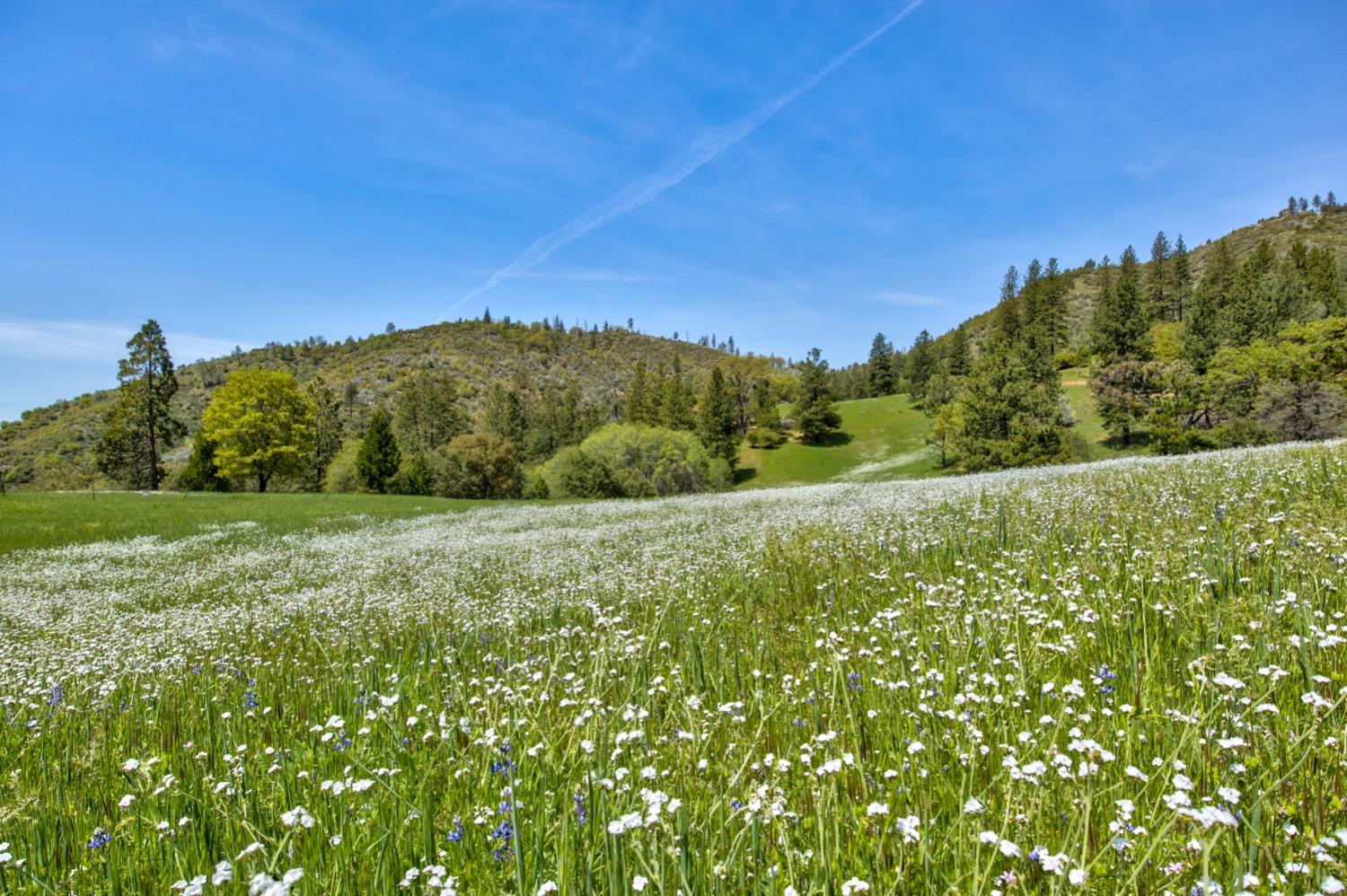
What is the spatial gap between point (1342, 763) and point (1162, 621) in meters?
2.35

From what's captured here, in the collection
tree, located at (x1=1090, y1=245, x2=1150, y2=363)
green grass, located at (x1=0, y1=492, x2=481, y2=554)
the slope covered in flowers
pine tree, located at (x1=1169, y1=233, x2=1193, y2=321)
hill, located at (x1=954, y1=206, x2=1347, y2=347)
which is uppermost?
hill, located at (x1=954, y1=206, x2=1347, y2=347)

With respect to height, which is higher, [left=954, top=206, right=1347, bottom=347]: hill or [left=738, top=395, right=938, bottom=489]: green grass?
[left=954, top=206, right=1347, bottom=347]: hill

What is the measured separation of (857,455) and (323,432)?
7672 cm

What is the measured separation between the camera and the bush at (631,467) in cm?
6366

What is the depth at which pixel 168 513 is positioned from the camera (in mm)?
32469

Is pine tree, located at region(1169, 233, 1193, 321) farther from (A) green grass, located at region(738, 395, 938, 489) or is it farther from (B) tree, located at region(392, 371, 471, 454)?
(B) tree, located at region(392, 371, 471, 454)

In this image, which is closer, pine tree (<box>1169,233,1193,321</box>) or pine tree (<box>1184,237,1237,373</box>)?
pine tree (<box>1184,237,1237,373</box>)

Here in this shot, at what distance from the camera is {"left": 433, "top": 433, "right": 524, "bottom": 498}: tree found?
221 ft

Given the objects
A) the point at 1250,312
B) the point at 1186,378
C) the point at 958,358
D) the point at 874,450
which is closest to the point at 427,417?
the point at 874,450

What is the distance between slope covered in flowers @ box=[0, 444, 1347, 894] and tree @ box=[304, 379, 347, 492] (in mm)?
74450

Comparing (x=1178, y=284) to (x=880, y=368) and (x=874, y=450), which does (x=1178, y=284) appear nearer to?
(x=880, y=368)

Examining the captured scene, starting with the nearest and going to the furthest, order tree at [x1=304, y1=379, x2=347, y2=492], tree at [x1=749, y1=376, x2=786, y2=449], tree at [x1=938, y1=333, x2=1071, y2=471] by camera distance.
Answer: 1. tree at [x1=938, y1=333, x2=1071, y2=471]
2. tree at [x1=304, y1=379, x2=347, y2=492]
3. tree at [x1=749, y1=376, x2=786, y2=449]

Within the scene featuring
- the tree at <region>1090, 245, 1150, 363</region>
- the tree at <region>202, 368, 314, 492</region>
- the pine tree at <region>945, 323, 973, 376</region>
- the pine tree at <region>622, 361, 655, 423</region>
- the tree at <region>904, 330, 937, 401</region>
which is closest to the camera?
the tree at <region>202, 368, 314, 492</region>

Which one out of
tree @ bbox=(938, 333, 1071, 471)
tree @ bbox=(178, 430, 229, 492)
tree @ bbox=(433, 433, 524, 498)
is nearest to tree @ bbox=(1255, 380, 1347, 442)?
tree @ bbox=(938, 333, 1071, 471)
